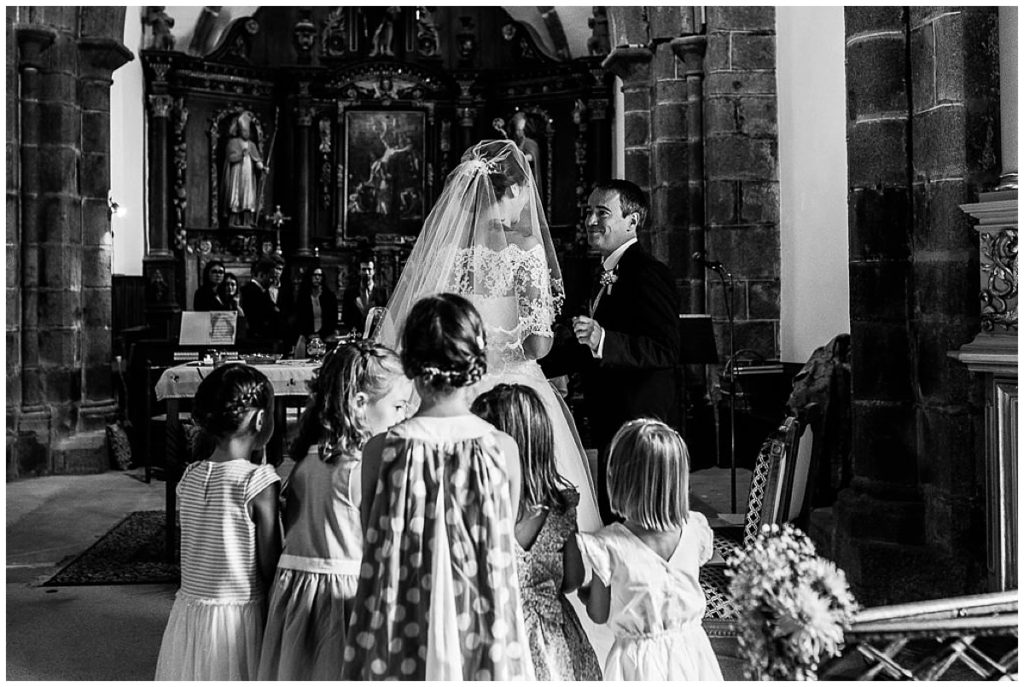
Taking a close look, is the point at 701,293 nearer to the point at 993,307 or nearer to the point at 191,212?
the point at 993,307

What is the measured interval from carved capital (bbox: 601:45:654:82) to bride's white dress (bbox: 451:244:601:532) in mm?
6972

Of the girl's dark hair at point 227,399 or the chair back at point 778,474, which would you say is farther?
the chair back at point 778,474

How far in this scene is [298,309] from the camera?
44.5ft

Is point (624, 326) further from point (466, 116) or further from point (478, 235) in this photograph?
point (466, 116)

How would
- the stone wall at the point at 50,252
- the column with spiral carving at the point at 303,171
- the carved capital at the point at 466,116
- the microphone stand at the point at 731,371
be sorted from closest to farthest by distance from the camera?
the microphone stand at the point at 731,371
the stone wall at the point at 50,252
the column with spiral carving at the point at 303,171
the carved capital at the point at 466,116

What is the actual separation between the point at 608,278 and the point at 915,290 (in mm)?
1382

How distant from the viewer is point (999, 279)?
3891mm

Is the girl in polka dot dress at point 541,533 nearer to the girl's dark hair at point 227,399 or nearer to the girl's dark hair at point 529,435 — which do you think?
the girl's dark hair at point 529,435

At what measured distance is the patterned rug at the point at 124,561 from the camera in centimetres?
555

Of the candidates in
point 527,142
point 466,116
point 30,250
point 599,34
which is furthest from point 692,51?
point 466,116

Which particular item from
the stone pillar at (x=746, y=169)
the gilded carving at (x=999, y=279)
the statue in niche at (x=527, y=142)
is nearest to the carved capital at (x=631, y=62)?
the stone pillar at (x=746, y=169)

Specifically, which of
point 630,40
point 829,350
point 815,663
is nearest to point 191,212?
point 630,40

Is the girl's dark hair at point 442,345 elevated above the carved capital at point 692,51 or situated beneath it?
situated beneath

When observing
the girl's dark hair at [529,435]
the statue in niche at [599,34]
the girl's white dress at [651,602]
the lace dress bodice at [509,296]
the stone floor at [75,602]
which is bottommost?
the stone floor at [75,602]
